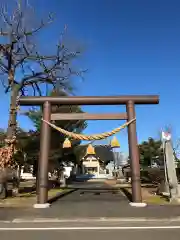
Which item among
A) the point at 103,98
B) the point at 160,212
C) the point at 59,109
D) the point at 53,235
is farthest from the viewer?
the point at 59,109

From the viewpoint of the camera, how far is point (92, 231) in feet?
21.3

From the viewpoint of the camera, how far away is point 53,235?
241 inches

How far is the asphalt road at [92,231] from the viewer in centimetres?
594

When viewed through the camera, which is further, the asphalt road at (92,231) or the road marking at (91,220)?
the road marking at (91,220)

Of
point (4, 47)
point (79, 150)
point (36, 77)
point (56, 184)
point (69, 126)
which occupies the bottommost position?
point (56, 184)

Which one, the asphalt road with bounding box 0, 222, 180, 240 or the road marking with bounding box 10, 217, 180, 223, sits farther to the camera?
the road marking with bounding box 10, 217, 180, 223

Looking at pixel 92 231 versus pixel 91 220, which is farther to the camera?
pixel 91 220

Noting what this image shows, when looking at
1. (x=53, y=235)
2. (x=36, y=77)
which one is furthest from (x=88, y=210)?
(x=36, y=77)

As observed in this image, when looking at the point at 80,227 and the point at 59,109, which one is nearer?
the point at 80,227

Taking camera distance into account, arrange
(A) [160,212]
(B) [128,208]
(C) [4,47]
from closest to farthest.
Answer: (A) [160,212], (B) [128,208], (C) [4,47]

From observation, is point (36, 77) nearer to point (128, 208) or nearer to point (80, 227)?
point (128, 208)

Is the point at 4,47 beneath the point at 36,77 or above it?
above

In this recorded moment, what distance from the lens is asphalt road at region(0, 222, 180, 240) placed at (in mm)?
5938

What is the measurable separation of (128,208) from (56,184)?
16.3 m
